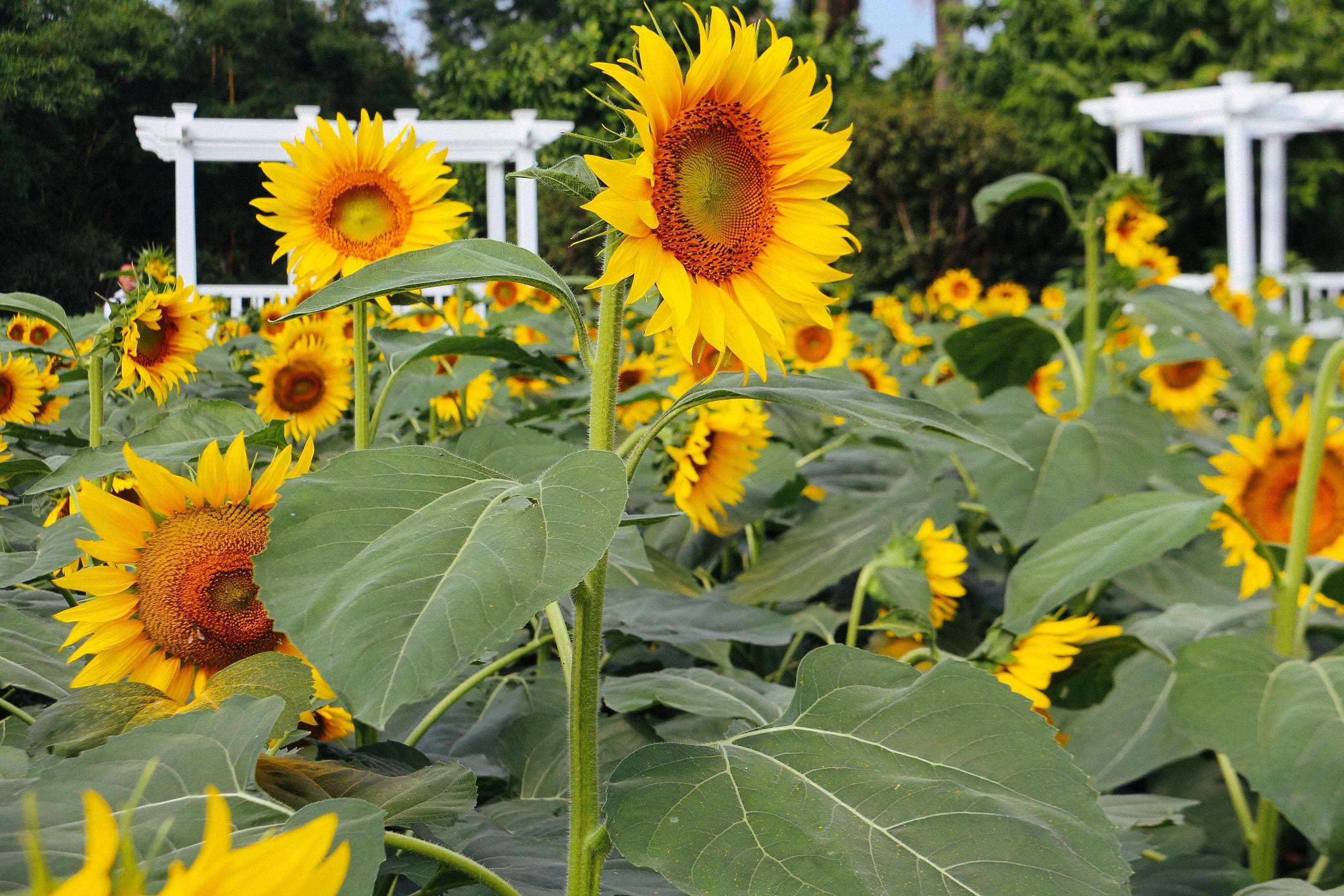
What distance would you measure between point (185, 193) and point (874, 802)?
47.3 inches

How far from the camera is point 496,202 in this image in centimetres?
229

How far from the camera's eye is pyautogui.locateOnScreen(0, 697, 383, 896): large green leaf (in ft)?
1.75

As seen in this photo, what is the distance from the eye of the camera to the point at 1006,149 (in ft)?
46.6

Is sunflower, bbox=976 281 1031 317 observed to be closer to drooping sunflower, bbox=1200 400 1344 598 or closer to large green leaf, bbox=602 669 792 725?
drooping sunflower, bbox=1200 400 1344 598

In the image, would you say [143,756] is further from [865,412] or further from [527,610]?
[865,412]

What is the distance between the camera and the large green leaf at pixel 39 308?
3.44 feet

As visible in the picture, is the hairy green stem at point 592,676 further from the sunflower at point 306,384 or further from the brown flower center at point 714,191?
the sunflower at point 306,384

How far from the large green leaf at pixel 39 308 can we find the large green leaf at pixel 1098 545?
3.63 feet

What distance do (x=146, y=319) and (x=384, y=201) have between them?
29cm

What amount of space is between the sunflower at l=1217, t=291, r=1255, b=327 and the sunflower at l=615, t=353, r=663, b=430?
7.82ft

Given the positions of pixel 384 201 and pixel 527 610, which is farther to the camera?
pixel 384 201

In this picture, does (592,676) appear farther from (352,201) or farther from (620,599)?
(352,201)

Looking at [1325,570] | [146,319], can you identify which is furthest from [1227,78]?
[146,319]

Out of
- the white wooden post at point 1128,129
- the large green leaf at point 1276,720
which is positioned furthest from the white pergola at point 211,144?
the white wooden post at point 1128,129
